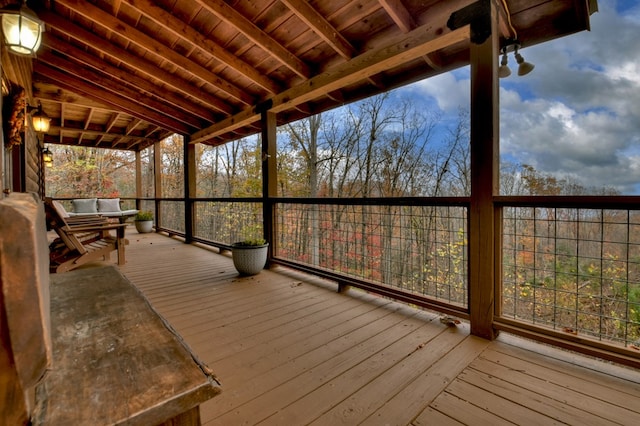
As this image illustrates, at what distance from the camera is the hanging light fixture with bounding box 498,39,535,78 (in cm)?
214

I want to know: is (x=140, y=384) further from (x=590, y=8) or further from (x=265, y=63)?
(x=265, y=63)

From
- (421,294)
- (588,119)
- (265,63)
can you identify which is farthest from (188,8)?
(588,119)

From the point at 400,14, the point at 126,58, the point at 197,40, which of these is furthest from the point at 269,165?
the point at 400,14

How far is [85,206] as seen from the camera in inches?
333

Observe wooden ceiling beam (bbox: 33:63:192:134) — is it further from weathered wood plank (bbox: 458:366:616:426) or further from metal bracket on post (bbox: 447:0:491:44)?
weathered wood plank (bbox: 458:366:616:426)

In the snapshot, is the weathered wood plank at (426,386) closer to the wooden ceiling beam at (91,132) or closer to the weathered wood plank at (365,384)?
the weathered wood plank at (365,384)

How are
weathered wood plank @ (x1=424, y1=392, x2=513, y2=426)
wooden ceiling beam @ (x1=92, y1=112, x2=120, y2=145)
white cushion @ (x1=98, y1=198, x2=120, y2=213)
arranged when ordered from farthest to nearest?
white cushion @ (x1=98, y1=198, x2=120, y2=213) < wooden ceiling beam @ (x1=92, y1=112, x2=120, y2=145) < weathered wood plank @ (x1=424, y1=392, x2=513, y2=426)

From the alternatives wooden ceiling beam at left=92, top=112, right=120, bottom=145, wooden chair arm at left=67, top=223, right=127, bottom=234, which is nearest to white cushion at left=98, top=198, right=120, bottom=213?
wooden ceiling beam at left=92, top=112, right=120, bottom=145

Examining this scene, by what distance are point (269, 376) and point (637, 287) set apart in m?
7.48

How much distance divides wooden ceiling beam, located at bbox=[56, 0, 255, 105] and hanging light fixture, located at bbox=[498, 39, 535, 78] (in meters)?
3.18

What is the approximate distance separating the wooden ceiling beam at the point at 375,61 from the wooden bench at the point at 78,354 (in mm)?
2671

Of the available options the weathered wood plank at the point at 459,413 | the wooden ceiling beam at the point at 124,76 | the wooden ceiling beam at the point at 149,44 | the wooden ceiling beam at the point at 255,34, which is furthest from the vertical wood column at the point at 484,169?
the wooden ceiling beam at the point at 124,76

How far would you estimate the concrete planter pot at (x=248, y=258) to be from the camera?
144 inches

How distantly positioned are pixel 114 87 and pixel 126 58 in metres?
1.10
